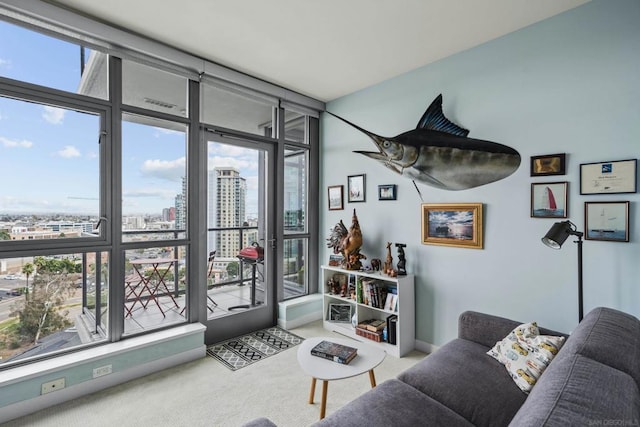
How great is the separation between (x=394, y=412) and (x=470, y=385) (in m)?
0.53

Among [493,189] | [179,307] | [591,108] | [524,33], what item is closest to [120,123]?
[179,307]

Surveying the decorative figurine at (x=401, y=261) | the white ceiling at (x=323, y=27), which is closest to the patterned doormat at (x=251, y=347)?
the decorative figurine at (x=401, y=261)

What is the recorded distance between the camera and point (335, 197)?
152 inches

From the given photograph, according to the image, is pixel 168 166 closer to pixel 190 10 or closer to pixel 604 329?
pixel 190 10

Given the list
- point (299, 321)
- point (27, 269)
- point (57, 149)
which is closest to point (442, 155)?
point (299, 321)

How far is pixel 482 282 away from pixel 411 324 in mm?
808

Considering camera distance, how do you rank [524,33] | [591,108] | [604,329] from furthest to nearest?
[524,33] → [591,108] → [604,329]

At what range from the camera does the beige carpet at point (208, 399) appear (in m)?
1.99

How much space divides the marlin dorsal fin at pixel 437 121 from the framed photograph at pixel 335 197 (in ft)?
4.18

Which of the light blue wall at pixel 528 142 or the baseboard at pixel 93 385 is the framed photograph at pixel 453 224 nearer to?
the light blue wall at pixel 528 142

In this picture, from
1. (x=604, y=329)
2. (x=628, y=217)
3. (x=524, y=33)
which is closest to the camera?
(x=604, y=329)

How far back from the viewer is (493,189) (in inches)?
101

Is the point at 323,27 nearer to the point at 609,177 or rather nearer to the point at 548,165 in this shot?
the point at 548,165

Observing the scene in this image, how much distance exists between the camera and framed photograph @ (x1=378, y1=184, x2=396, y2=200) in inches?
127
